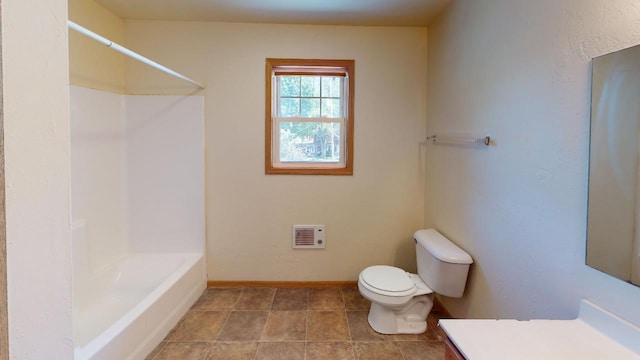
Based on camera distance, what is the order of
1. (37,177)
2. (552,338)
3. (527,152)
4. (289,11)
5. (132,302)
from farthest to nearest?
(289,11), (132,302), (527,152), (552,338), (37,177)

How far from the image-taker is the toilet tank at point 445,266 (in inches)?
79.7

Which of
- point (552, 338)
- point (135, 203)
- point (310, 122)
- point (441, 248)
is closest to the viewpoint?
point (552, 338)

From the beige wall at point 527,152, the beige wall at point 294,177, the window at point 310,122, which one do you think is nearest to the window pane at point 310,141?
the window at point 310,122

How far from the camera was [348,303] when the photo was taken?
2.63 meters

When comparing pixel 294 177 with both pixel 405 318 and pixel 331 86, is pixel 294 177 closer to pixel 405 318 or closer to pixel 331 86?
pixel 331 86

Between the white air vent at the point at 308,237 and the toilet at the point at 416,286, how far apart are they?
676 mm

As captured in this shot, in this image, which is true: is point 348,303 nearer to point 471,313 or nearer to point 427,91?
point 471,313

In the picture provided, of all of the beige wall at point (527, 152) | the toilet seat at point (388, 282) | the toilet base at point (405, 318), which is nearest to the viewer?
the beige wall at point (527, 152)

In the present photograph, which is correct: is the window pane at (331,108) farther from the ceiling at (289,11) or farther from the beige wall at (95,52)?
the beige wall at (95,52)

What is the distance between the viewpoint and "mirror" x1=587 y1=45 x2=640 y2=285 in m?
1.04

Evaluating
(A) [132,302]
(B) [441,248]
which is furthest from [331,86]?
(A) [132,302]

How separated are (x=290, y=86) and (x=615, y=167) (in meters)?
2.38

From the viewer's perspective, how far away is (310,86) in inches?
117

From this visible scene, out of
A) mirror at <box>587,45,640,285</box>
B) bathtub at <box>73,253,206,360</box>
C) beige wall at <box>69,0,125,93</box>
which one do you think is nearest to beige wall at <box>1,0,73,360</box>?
bathtub at <box>73,253,206,360</box>
